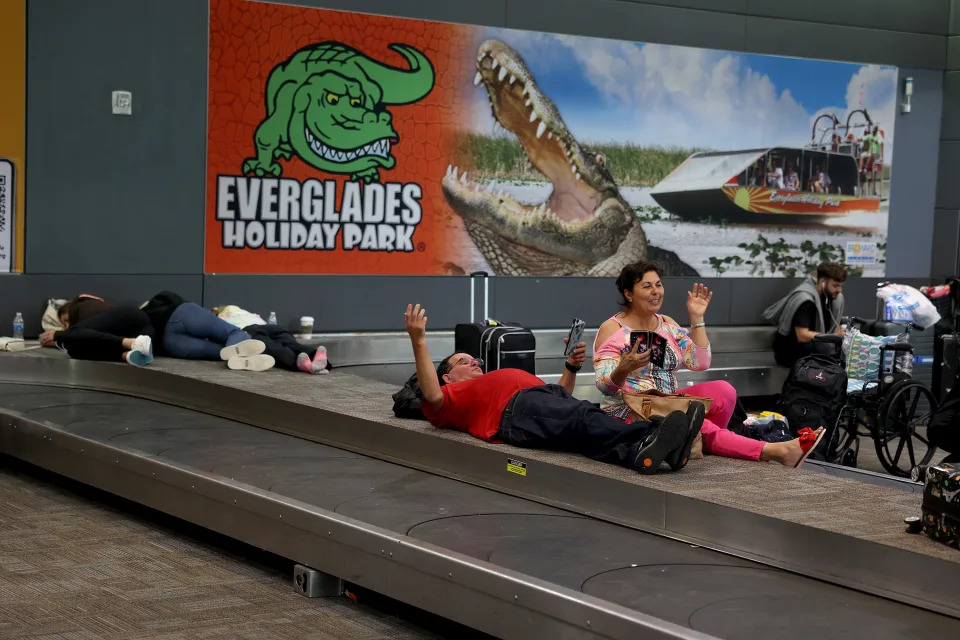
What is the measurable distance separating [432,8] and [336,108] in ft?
3.97

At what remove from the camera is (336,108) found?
32.5ft

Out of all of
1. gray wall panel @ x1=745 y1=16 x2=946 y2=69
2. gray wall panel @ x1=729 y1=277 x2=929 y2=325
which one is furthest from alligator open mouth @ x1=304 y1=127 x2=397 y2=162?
gray wall panel @ x1=745 y1=16 x2=946 y2=69

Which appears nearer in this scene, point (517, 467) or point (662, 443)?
point (662, 443)

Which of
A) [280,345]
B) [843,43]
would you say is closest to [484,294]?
[280,345]

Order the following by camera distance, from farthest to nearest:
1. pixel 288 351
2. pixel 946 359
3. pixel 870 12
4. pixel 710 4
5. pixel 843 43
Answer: pixel 870 12 < pixel 843 43 < pixel 710 4 < pixel 946 359 < pixel 288 351

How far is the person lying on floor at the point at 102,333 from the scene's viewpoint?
26.1ft

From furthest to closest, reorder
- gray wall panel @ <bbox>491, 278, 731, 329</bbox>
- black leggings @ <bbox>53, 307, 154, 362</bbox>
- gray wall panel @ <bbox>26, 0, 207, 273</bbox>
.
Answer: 1. gray wall panel @ <bbox>491, 278, 731, 329</bbox>
2. gray wall panel @ <bbox>26, 0, 207, 273</bbox>
3. black leggings @ <bbox>53, 307, 154, 362</bbox>

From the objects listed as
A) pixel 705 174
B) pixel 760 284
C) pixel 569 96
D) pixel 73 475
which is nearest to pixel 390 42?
pixel 569 96

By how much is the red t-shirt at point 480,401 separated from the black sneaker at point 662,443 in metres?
0.79

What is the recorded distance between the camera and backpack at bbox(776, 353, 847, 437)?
25.1ft

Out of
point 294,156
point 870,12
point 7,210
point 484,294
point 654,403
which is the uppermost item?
point 870,12

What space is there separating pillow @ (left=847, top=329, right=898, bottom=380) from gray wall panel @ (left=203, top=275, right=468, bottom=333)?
11.1ft

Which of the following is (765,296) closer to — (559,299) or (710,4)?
(559,299)

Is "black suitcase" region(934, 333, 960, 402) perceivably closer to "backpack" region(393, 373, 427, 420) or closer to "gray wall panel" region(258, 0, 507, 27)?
"gray wall panel" region(258, 0, 507, 27)
